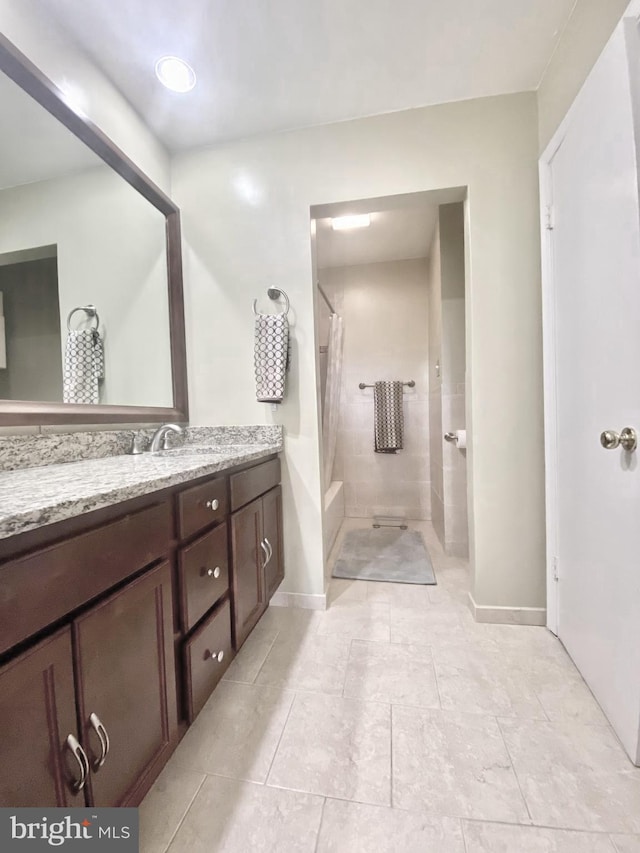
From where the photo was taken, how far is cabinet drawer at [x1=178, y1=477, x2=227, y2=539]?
963 mm

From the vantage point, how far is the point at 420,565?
2.21 metres

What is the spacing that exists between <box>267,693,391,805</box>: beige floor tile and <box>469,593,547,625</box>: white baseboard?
0.71 metres

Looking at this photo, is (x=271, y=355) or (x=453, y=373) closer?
(x=271, y=355)

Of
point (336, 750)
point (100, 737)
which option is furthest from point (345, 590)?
point (100, 737)

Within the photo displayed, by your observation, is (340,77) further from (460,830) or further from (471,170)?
(460,830)

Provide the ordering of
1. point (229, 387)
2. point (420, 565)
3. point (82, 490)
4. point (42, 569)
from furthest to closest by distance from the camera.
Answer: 1. point (420, 565)
2. point (229, 387)
3. point (82, 490)
4. point (42, 569)

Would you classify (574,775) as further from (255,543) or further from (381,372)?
(381,372)

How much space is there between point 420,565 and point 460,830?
4.73ft

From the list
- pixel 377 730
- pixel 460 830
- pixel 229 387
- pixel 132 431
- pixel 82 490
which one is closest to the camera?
pixel 82 490

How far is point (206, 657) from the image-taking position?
1067 mm

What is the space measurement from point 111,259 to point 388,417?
7.66ft

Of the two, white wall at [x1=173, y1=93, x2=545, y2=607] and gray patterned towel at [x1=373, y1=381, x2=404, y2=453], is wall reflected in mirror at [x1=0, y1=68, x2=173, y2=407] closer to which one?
white wall at [x1=173, y1=93, x2=545, y2=607]

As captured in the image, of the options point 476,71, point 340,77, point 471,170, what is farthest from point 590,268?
point 340,77

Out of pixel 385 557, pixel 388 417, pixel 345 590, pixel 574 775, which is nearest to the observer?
pixel 574 775
